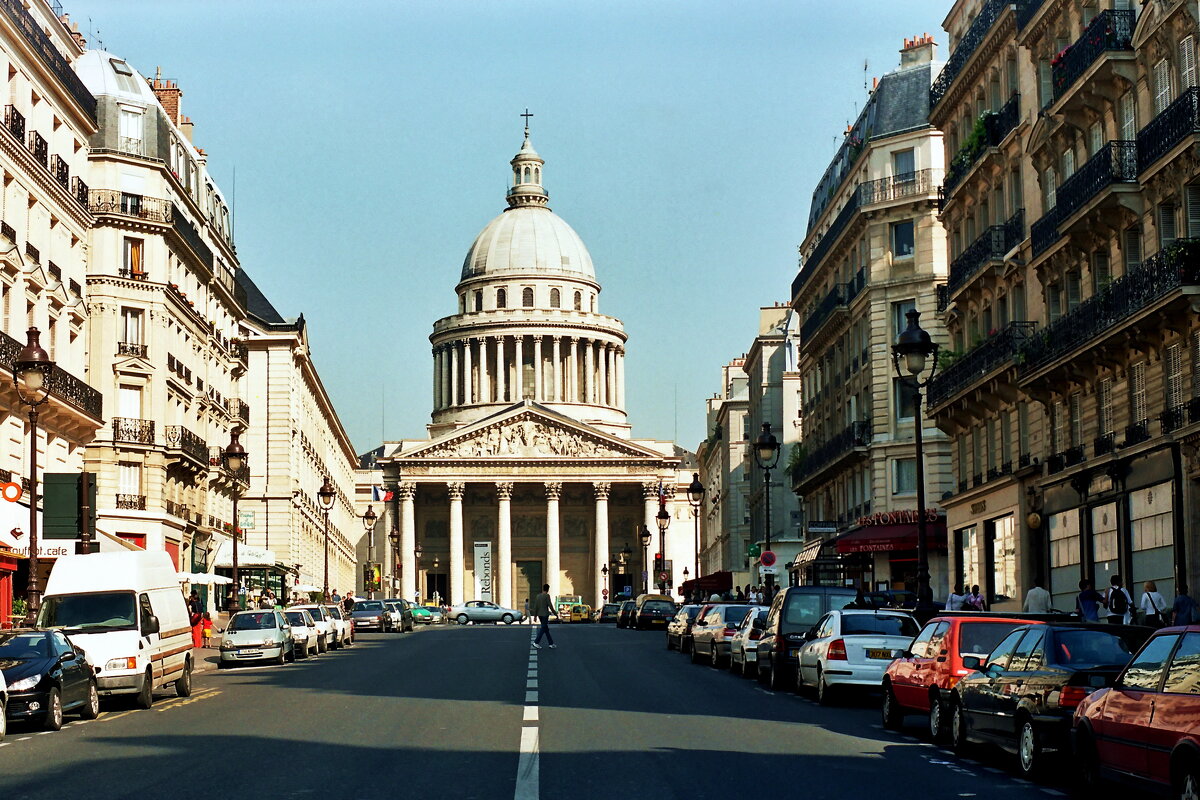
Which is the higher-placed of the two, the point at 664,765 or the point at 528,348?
the point at 528,348

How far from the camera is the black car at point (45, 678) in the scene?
21.5 metres

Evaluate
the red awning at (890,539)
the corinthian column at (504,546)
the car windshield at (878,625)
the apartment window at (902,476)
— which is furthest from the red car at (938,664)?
the corinthian column at (504,546)

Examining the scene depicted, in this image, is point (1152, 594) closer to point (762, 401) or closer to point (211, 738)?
point (211, 738)

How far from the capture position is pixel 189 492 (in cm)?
6650

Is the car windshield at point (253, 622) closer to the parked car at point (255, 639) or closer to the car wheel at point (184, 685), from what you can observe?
the parked car at point (255, 639)

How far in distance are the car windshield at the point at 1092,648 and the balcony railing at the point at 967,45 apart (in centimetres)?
2727

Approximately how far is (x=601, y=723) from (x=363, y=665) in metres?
19.0

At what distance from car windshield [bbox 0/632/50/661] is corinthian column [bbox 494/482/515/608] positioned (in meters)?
127

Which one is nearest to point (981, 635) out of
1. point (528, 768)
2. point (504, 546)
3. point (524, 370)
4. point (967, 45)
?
point (528, 768)

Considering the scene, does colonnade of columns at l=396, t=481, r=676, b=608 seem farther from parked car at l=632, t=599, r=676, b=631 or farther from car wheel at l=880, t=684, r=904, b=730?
car wheel at l=880, t=684, r=904, b=730

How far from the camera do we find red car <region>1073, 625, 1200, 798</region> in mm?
12133

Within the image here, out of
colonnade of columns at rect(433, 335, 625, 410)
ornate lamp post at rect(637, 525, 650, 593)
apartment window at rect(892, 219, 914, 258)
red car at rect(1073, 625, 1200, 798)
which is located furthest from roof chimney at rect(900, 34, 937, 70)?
colonnade of columns at rect(433, 335, 625, 410)

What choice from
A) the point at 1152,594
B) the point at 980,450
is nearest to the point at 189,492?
the point at 980,450

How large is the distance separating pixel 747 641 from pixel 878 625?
8696 mm
